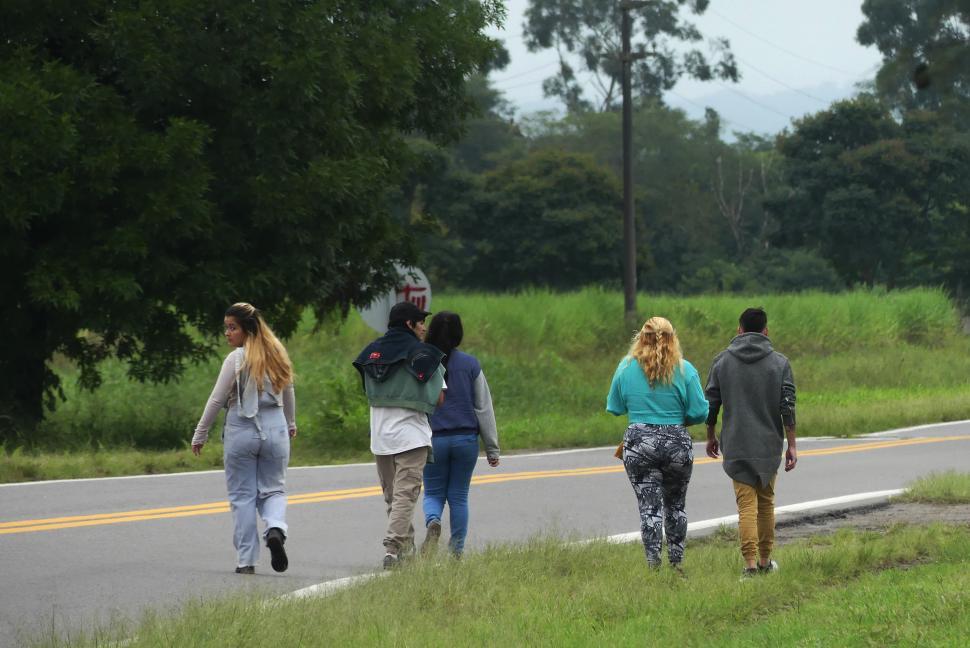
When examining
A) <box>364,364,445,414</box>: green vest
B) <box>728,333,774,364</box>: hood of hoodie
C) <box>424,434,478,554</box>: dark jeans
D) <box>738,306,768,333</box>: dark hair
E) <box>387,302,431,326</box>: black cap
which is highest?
<box>387,302,431,326</box>: black cap

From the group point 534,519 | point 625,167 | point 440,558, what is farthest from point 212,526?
point 625,167

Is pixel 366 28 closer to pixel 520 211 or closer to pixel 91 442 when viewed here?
pixel 91 442

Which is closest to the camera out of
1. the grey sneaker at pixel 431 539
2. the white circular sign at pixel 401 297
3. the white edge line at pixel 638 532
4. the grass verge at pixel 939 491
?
the white edge line at pixel 638 532

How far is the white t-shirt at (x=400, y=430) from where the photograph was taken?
9.79 metres

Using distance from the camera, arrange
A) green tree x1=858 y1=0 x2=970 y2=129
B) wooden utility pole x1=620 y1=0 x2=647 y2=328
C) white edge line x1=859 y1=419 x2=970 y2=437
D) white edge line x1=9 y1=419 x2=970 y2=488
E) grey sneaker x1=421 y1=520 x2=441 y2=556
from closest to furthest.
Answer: green tree x1=858 y1=0 x2=970 y2=129 → grey sneaker x1=421 y1=520 x2=441 y2=556 → white edge line x1=9 y1=419 x2=970 y2=488 → white edge line x1=859 y1=419 x2=970 y2=437 → wooden utility pole x1=620 y1=0 x2=647 y2=328

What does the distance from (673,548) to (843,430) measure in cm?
1469

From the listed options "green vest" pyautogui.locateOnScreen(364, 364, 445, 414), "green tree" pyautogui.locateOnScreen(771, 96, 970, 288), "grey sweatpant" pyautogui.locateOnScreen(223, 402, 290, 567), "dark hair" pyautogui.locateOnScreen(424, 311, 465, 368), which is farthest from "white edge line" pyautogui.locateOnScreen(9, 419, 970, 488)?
"green tree" pyautogui.locateOnScreen(771, 96, 970, 288)

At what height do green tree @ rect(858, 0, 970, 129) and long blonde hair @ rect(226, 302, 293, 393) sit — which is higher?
green tree @ rect(858, 0, 970, 129)

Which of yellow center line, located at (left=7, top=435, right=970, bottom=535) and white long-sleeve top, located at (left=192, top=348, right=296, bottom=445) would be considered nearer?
white long-sleeve top, located at (left=192, top=348, right=296, bottom=445)

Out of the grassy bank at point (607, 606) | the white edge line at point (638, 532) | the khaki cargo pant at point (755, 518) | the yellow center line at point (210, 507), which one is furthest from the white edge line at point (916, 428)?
the khaki cargo pant at point (755, 518)

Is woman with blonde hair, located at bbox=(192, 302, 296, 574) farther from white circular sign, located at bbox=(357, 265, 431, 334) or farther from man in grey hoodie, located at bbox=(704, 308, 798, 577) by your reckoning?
white circular sign, located at bbox=(357, 265, 431, 334)

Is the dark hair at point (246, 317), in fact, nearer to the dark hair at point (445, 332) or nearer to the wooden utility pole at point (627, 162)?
the dark hair at point (445, 332)

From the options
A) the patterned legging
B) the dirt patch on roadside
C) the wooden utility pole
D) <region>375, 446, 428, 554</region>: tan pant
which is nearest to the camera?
the patterned legging

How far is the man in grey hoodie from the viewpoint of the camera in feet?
30.6
